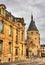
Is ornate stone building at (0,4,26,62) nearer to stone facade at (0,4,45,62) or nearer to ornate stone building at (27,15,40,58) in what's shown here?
stone facade at (0,4,45,62)

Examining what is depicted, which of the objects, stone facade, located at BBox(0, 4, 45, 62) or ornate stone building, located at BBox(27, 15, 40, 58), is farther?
ornate stone building, located at BBox(27, 15, 40, 58)

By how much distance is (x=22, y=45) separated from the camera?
1988 inches

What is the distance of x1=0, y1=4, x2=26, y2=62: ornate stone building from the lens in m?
37.1

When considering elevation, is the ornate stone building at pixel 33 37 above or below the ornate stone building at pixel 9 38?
above

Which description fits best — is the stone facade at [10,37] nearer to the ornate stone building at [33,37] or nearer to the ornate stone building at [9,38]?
the ornate stone building at [9,38]

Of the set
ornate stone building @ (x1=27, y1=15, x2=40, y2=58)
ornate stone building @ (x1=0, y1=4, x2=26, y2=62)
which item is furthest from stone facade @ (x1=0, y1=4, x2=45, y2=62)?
ornate stone building @ (x1=27, y1=15, x2=40, y2=58)

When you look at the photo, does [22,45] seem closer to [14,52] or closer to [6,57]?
[14,52]

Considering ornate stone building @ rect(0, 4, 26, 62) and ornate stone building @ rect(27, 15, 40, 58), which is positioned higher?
ornate stone building @ rect(27, 15, 40, 58)

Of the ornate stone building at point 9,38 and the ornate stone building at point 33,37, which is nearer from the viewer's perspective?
the ornate stone building at point 9,38

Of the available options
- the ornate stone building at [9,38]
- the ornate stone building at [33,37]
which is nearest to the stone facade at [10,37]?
the ornate stone building at [9,38]

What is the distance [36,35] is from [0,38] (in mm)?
→ 84352

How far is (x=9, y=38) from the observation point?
4025cm

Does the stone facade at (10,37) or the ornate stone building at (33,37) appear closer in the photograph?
the stone facade at (10,37)

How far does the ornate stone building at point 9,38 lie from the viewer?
3711cm
